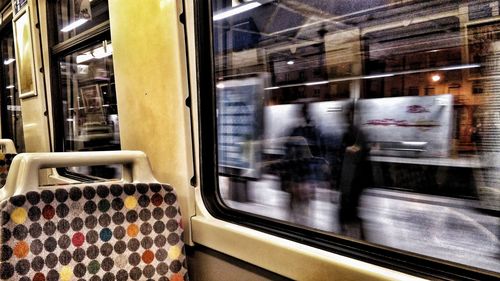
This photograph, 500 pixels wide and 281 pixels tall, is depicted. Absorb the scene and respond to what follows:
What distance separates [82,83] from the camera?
302cm

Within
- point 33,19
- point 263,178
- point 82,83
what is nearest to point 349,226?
point 263,178

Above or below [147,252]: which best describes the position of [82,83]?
above

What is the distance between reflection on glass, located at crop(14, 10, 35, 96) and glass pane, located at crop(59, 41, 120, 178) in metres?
0.41

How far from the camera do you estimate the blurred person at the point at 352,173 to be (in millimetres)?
1919

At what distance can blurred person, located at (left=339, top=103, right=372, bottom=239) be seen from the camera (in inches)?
75.5

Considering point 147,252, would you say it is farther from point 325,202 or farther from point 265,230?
point 325,202

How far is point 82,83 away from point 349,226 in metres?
2.36

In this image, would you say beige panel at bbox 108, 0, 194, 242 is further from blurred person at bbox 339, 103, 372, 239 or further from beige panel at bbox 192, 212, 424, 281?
blurred person at bbox 339, 103, 372, 239

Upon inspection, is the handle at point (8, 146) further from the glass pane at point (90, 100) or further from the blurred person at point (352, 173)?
the blurred person at point (352, 173)

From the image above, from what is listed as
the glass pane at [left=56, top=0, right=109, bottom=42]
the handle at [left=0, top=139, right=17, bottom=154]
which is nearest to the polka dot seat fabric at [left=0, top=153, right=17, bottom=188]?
the handle at [left=0, top=139, right=17, bottom=154]

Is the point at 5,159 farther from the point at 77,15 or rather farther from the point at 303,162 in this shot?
the point at 303,162

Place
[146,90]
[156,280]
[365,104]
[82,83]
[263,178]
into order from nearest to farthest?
[156,280] → [365,104] → [146,90] → [263,178] → [82,83]

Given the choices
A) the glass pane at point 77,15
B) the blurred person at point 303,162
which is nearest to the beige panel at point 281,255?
the blurred person at point 303,162

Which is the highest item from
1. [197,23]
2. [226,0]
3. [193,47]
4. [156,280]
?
[226,0]
